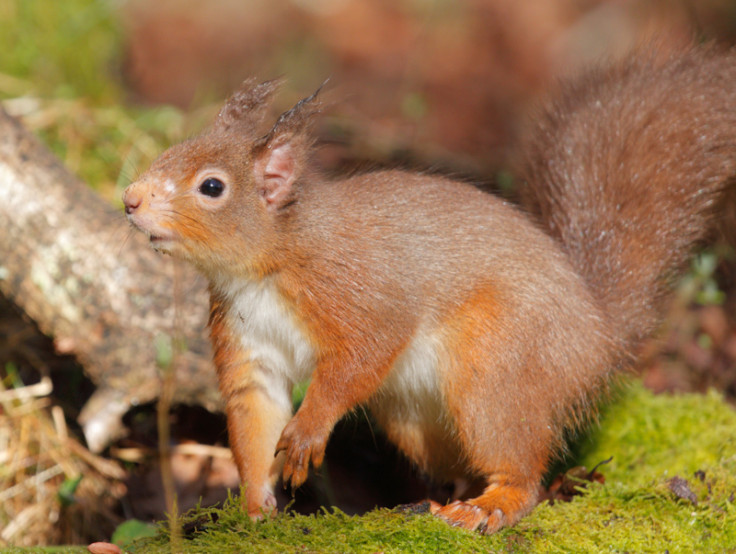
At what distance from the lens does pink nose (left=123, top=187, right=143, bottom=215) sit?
2.39m

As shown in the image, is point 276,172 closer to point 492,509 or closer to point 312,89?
Answer: point 492,509

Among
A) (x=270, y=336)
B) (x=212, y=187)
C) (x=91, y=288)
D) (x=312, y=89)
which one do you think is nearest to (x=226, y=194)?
(x=212, y=187)

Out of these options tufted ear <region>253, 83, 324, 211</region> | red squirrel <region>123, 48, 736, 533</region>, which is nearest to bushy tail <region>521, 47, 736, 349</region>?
red squirrel <region>123, 48, 736, 533</region>

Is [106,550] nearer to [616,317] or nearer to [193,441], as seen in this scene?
[193,441]

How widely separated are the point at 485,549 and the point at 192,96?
17.0 ft

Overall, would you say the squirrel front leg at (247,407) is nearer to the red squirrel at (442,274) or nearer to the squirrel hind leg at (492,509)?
the red squirrel at (442,274)

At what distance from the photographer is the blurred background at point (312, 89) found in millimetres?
3715

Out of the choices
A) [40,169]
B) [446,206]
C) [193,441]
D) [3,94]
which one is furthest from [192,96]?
[446,206]

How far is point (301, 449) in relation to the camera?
2467mm

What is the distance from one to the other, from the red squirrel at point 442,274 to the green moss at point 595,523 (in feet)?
0.54

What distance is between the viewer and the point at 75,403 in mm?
3906

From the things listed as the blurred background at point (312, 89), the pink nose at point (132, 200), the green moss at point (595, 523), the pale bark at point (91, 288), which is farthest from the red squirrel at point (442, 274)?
the pale bark at point (91, 288)

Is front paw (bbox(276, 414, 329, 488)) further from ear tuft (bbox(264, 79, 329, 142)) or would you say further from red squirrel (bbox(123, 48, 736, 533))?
ear tuft (bbox(264, 79, 329, 142))

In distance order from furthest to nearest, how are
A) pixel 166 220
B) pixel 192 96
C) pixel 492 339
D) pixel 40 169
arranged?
pixel 192 96
pixel 40 169
pixel 492 339
pixel 166 220
